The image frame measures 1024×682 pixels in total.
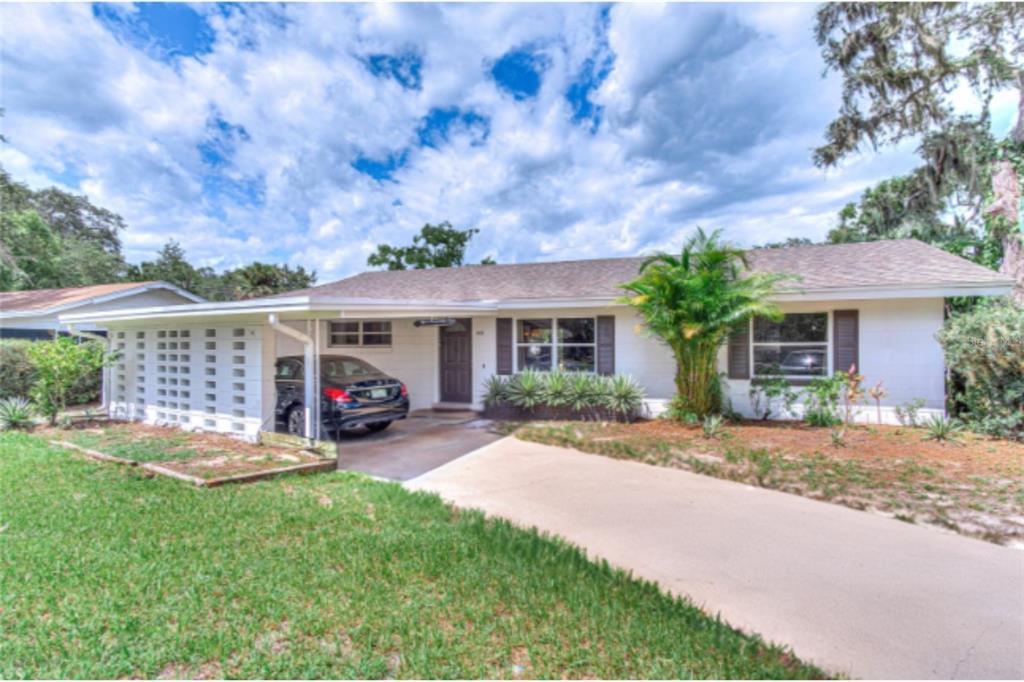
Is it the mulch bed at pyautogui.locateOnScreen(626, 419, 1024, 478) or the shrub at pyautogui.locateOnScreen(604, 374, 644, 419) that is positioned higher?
the shrub at pyautogui.locateOnScreen(604, 374, 644, 419)

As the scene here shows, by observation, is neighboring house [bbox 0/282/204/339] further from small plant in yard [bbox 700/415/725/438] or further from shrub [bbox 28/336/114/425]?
small plant in yard [bbox 700/415/725/438]

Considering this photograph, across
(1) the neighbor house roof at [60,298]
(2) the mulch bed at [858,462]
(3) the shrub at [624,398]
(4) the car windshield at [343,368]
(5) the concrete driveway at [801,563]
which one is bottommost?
(5) the concrete driveway at [801,563]

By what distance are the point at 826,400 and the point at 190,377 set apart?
1277 cm

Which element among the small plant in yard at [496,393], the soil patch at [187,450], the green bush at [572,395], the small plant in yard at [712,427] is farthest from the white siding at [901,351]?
the soil patch at [187,450]

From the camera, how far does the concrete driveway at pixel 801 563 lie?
2.79 m

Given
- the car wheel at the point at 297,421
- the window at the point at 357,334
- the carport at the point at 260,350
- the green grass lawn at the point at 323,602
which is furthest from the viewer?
the window at the point at 357,334

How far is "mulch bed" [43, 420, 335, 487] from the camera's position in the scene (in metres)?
6.09

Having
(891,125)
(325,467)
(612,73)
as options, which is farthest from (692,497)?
(891,125)

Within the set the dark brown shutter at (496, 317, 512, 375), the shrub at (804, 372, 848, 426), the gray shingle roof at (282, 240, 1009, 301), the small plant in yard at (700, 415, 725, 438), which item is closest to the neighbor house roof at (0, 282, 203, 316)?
the gray shingle roof at (282, 240, 1009, 301)

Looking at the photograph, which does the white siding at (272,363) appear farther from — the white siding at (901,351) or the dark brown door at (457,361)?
the dark brown door at (457,361)

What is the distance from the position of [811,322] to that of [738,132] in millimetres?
5557

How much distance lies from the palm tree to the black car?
17.1 feet

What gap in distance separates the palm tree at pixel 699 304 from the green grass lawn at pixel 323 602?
19.1 ft

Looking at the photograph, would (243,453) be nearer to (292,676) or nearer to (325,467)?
(325,467)
